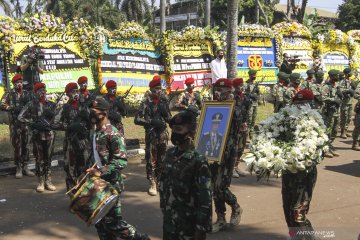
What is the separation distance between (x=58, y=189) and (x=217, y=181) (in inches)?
149

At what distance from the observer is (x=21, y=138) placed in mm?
9258

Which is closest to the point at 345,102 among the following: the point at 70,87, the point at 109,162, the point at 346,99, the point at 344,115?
the point at 346,99

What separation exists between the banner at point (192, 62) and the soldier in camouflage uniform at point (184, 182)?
39.4 ft

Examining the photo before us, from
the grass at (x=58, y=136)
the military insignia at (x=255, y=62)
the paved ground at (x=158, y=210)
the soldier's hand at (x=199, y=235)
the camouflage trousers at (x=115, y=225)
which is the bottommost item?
the paved ground at (x=158, y=210)

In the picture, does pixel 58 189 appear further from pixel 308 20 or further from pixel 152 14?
pixel 152 14

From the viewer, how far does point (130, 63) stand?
1502cm

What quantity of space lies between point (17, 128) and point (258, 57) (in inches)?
461

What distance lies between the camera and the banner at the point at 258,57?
1795cm

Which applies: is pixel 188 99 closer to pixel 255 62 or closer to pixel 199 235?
pixel 199 235

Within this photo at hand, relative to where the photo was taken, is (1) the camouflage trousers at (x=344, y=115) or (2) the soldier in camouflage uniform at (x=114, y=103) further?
(1) the camouflage trousers at (x=344, y=115)

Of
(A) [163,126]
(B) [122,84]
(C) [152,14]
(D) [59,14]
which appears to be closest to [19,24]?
(B) [122,84]

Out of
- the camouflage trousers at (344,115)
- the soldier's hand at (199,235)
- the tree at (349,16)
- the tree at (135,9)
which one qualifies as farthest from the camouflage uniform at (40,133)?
the tree at (349,16)

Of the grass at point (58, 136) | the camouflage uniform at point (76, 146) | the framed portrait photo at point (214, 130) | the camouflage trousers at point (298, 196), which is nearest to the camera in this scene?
the camouflage trousers at point (298, 196)

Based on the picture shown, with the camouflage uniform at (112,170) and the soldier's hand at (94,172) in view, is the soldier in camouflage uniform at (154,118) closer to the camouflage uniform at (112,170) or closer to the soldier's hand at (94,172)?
the camouflage uniform at (112,170)
